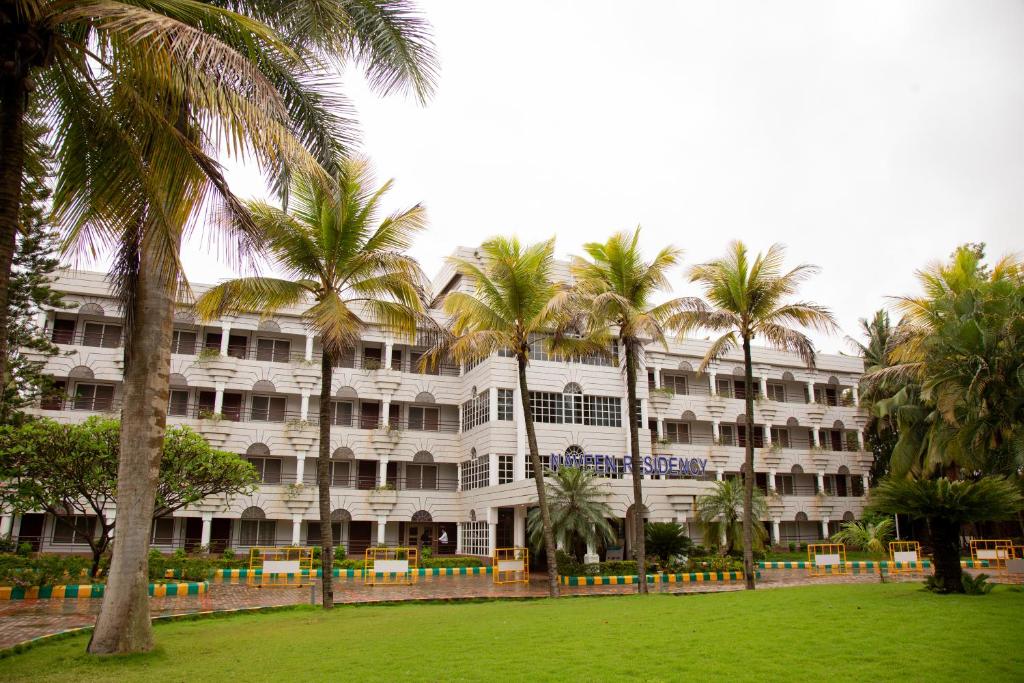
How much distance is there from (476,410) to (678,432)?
13642 mm

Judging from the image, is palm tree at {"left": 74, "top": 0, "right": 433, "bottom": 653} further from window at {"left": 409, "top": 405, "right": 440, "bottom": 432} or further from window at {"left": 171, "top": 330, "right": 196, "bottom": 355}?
window at {"left": 409, "top": 405, "right": 440, "bottom": 432}

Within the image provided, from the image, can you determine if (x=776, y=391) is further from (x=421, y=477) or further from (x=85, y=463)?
(x=85, y=463)

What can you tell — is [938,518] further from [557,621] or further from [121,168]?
[121,168]

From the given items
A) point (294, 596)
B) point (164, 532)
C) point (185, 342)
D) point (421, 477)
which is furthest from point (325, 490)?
point (185, 342)

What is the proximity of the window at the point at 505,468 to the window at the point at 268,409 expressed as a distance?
1186 centimetres

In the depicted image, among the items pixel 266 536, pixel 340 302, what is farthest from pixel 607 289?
pixel 266 536

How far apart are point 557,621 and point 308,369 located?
2615 cm

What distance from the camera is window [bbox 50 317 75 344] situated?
112 ft

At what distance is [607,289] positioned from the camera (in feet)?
68.4

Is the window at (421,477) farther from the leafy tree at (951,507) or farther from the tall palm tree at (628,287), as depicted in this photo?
the leafy tree at (951,507)

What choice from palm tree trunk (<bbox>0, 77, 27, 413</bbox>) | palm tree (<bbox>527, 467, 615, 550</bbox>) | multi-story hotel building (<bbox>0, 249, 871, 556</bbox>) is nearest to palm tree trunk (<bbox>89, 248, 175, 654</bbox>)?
palm tree trunk (<bbox>0, 77, 27, 413</bbox>)

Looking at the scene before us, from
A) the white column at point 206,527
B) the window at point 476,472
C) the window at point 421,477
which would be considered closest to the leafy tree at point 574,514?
the window at point 476,472

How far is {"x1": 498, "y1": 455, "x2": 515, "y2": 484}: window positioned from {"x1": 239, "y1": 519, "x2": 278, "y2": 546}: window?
38.3 ft

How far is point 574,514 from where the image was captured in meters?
24.5
